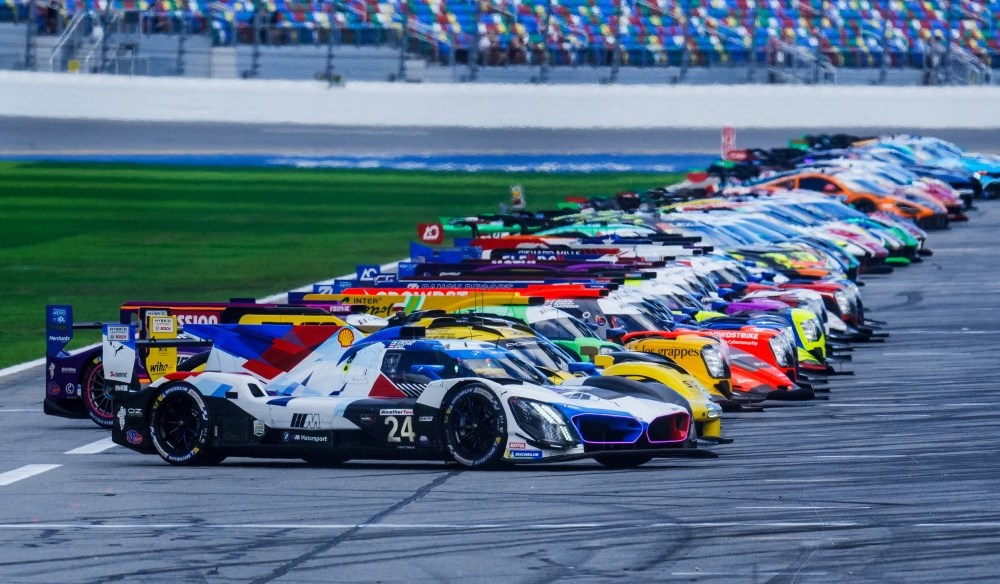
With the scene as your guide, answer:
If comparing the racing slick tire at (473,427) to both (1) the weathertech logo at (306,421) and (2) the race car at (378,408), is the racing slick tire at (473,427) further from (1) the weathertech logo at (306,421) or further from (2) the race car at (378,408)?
(1) the weathertech logo at (306,421)

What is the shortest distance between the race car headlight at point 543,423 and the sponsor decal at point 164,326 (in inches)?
178

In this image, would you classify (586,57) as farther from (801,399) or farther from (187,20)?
(801,399)

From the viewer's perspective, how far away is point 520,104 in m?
67.7

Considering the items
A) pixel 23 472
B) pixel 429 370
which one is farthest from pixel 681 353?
pixel 23 472

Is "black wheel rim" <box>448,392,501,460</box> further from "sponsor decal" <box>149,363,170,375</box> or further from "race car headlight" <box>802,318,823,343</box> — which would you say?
"race car headlight" <box>802,318,823,343</box>

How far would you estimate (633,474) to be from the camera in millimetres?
13891

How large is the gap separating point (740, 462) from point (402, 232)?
30755 millimetres

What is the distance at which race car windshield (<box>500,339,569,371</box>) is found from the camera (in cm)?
1547

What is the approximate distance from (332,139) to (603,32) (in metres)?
Answer: 10.8

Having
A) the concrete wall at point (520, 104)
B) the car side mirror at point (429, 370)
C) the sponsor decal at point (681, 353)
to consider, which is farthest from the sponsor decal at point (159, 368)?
the concrete wall at point (520, 104)

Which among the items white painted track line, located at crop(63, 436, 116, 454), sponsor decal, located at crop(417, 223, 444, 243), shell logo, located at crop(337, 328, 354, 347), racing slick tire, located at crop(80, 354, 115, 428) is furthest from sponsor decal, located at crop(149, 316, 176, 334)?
sponsor decal, located at crop(417, 223, 444, 243)

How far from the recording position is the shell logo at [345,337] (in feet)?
50.7

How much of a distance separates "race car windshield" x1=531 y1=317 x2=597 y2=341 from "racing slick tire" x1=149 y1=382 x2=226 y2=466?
13.4ft

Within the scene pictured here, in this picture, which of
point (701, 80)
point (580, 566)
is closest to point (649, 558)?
point (580, 566)
